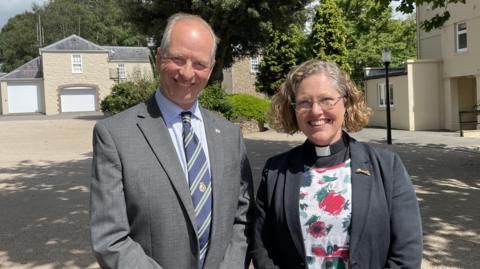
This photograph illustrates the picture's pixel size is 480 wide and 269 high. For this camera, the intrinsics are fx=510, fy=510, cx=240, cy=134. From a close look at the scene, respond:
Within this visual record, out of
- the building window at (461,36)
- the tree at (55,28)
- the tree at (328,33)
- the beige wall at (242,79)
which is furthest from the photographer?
the tree at (55,28)

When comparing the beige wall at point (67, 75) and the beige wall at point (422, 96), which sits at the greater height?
the beige wall at point (67, 75)

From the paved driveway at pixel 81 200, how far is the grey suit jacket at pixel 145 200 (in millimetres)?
3378

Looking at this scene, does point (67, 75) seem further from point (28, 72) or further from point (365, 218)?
point (365, 218)

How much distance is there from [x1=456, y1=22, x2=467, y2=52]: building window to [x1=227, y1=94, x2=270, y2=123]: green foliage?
362 inches

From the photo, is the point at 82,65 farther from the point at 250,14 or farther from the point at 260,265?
the point at 260,265

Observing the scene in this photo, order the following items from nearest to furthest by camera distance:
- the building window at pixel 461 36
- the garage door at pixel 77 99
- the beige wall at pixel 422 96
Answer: the building window at pixel 461 36, the beige wall at pixel 422 96, the garage door at pixel 77 99

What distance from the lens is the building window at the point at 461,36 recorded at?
22984 mm

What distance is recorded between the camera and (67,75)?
48094mm

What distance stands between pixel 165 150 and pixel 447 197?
721 cm

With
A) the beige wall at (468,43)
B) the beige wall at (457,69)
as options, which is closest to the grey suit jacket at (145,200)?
the beige wall at (468,43)

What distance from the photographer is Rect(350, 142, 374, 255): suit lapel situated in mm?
2252

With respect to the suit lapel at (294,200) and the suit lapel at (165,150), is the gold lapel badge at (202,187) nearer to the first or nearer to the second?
the suit lapel at (165,150)

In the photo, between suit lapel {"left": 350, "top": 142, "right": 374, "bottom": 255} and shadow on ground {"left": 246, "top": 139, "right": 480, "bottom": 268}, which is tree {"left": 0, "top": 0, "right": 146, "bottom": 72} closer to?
shadow on ground {"left": 246, "top": 139, "right": 480, "bottom": 268}

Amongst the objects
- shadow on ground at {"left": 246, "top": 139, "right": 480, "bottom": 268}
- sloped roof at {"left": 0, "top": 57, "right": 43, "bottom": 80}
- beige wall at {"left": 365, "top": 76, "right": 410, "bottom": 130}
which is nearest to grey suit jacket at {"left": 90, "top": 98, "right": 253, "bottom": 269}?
shadow on ground at {"left": 246, "top": 139, "right": 480, "bottom": 268}
